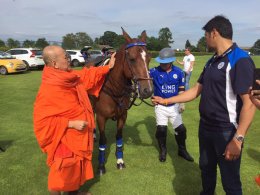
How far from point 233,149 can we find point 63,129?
186 cm

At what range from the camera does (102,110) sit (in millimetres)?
4902

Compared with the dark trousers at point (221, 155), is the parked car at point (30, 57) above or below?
below

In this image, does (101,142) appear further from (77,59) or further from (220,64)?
(77,59)

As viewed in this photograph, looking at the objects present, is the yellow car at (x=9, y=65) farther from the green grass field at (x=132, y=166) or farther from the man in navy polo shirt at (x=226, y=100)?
the man in navy polo shirt at (x=226, y=100)

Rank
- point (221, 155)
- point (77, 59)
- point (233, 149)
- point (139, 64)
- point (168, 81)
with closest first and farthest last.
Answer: point (233, 149)
point (221, 155)
point (139, 64)
point (168, 81)
point (77, 59)

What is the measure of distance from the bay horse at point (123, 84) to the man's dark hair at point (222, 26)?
1481mm

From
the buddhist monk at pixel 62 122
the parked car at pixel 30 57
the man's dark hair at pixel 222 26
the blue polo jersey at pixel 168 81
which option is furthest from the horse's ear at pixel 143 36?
the parked car at pixel 30 57

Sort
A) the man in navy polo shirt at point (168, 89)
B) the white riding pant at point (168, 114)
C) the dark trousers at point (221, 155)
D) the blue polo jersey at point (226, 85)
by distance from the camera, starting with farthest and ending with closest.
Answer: the white riding pant at point (168, 114)
the man in navy polo shirt at point (168, 89)
the dark trousers at point (221, 155)
the blue polo jersey at point (226, 85)

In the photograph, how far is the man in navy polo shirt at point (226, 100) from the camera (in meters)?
2.62

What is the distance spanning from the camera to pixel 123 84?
4.77 metres

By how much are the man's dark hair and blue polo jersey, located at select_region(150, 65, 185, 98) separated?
2529 mm

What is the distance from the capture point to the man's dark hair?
276 cm

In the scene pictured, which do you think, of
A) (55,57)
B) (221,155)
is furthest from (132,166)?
(55,57)

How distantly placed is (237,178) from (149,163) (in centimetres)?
264
